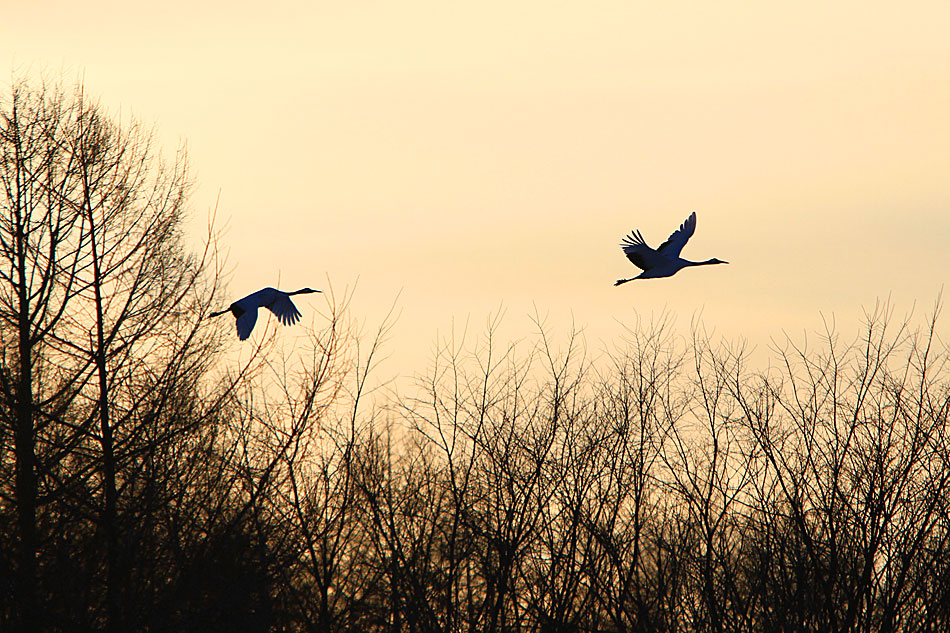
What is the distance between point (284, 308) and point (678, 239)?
4.12 metres

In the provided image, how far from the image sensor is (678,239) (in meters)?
11.8

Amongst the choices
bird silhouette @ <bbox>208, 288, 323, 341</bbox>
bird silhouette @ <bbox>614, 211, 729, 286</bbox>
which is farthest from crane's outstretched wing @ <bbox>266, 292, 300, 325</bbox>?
bird silhouette @ <bbox>614, 211, 729, 286</bbox>

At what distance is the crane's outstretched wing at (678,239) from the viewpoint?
11.4m

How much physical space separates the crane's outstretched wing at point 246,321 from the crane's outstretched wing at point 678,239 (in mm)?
4024

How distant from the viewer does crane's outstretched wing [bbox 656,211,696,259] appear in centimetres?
1135

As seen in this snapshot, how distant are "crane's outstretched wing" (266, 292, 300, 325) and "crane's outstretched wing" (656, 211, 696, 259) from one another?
364 centimetres

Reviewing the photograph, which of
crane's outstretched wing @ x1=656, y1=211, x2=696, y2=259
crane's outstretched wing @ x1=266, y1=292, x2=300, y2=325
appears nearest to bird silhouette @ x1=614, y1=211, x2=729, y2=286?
crane's outstretched wing @ x1=656, y1=211, x2=696, y2=259

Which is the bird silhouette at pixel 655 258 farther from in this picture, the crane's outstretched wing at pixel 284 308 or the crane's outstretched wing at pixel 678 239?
→ the crane's outstretched wing at pixel 284 308

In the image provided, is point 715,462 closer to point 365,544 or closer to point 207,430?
point 207,430

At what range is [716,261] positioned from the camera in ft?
40.1

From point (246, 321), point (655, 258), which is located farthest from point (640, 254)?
point (246, 321)

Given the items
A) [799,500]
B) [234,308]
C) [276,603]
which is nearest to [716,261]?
[799,500]

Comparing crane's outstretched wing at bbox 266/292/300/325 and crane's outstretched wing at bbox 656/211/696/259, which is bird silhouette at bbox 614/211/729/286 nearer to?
crane's outstretched wing at bbox 656/211/696/259

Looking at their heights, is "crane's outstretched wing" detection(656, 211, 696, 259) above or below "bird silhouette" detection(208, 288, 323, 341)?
above
